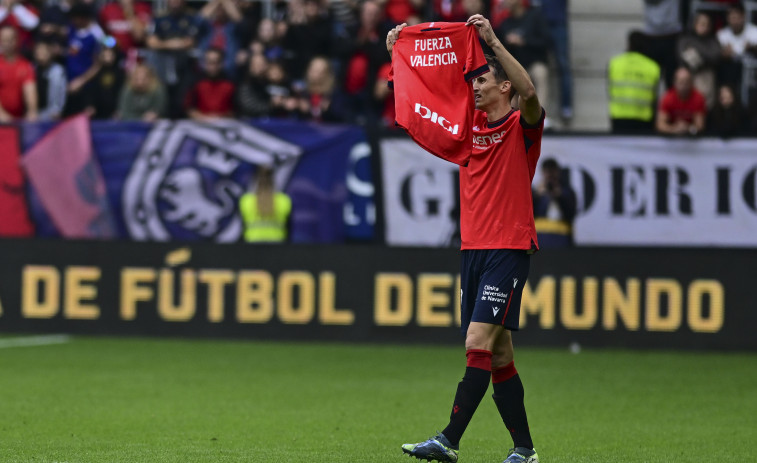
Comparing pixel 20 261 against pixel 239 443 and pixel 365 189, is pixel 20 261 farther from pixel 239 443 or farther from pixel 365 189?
pixel 239 443

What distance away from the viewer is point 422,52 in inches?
290

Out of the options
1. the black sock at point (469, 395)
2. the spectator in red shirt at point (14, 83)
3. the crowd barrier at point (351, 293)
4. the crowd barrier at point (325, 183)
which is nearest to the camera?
the black sock at point (469, 395)

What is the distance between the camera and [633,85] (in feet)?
50.1

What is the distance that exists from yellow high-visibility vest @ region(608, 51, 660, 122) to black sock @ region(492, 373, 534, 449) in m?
8.80

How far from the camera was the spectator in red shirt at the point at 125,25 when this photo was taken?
1797cm

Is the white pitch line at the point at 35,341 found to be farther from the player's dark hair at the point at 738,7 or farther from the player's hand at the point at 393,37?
the player's dark hair at the point at 738,7

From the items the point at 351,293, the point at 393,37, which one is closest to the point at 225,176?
the point at 351,293

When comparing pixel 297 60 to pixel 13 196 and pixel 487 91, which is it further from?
pixel 487 91

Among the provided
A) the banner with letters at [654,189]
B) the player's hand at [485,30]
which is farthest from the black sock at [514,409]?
the banner with letters at [654,189]

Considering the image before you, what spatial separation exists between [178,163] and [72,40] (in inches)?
141

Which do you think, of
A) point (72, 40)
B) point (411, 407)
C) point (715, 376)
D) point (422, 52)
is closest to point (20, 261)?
point (72, 40)

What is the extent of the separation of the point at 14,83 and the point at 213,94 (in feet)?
8.34

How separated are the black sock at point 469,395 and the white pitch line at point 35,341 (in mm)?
8503

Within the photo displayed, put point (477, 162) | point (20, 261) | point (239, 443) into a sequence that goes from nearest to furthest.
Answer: point (477, 162) < point (239, 443) < point (20, 261)
